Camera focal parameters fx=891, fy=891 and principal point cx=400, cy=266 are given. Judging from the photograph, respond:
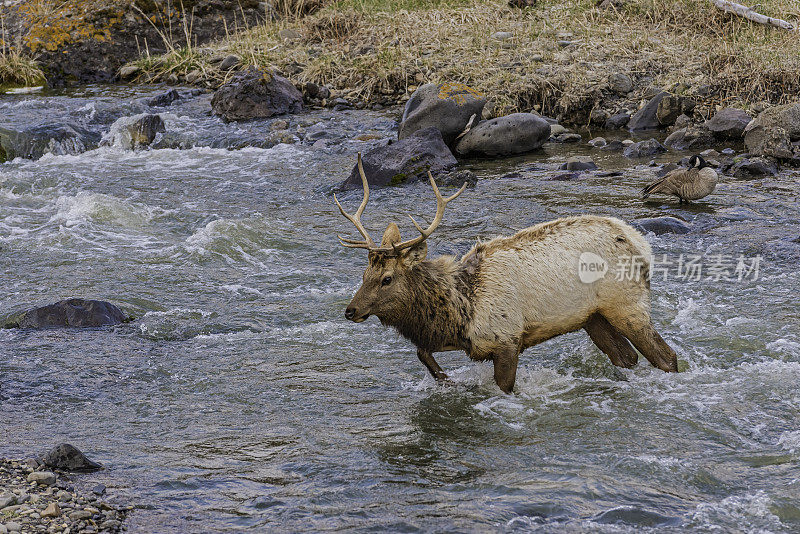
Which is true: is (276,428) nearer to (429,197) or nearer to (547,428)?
(547,428)

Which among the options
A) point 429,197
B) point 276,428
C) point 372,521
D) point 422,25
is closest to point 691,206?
point 429,197

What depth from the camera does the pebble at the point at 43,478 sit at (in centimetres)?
473

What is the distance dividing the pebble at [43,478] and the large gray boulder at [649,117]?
1090cm

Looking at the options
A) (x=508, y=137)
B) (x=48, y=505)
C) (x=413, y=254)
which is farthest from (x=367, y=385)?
(x=508, y=137)

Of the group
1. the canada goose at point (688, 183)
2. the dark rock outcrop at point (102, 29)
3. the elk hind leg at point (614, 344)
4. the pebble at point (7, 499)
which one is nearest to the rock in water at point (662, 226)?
the canada goose at point (688, 183)

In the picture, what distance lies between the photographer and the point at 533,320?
5789 millimetres

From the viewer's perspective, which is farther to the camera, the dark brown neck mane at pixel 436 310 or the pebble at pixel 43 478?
the dark brown neck mane at pixel 436 310

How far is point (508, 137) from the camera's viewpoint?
42.1 ft

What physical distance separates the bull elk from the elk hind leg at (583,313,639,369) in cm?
29

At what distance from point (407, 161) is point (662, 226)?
3786mm

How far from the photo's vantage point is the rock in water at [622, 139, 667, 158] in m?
12.4

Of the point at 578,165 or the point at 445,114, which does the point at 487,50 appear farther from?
the point at 578,165

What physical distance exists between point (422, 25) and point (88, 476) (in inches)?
561

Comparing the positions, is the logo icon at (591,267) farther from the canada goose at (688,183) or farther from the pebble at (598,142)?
the pebble at (598,142)
